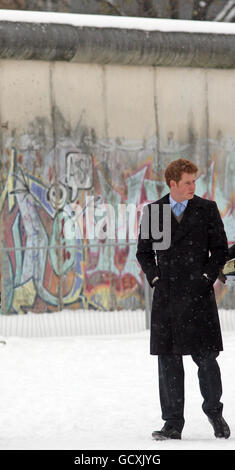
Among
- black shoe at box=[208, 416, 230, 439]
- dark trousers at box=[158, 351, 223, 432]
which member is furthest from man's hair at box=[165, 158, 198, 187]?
black shoe at box=[208, 416, 230, 439]

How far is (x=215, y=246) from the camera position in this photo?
A: 6746 mm

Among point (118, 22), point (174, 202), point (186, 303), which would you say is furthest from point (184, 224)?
point (118, 22)

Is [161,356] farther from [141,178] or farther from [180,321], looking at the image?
[141,178]

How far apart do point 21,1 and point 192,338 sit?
10.3 m

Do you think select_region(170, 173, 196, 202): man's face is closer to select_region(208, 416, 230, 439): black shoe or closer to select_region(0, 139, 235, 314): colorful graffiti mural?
select_region(208, 416, 230, 439): black shoe

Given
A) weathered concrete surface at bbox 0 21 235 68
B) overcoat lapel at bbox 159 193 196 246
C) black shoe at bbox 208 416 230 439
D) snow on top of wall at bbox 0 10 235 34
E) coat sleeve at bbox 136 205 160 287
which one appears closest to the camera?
black shoe at bbox 208 416 230 439

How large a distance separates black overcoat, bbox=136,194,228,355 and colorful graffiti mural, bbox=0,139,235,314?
22.9 feet

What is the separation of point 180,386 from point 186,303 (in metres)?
0.48

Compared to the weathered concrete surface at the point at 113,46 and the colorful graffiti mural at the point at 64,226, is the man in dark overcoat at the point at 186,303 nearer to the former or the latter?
the colorful graffiti mural at the point at 64,226

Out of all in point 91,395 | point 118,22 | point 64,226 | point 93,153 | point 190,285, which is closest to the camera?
point 190,285

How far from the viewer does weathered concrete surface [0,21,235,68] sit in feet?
46.5

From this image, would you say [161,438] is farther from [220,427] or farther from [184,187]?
[184,187]

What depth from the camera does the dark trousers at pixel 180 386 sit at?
668 cm

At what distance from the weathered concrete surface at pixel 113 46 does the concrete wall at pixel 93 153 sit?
5.9 inches
